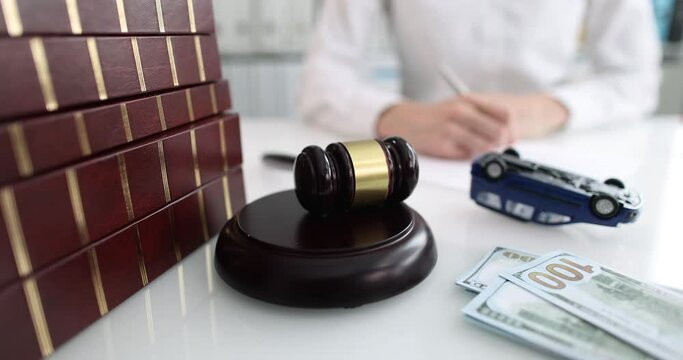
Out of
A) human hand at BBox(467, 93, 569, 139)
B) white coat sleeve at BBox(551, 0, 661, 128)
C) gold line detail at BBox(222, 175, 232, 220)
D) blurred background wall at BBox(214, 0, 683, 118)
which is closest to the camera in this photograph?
gold line detail at BBox(222, 175, 232, 220)

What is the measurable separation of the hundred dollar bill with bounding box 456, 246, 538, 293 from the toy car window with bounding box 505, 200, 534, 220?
0.08 m

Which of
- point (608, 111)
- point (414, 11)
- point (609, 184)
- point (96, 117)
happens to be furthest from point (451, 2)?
point (96, 117)

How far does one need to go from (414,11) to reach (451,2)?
8 centimetres

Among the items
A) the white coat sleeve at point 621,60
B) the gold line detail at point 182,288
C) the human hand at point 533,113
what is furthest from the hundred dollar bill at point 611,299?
the white coat sleeve at point 621,60

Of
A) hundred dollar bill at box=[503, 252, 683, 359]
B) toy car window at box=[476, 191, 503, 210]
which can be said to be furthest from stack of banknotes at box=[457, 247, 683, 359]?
toy car window at box=[476, 191, 503, 210]

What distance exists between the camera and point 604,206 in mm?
427

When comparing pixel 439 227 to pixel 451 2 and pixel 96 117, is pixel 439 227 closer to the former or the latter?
pixel 96 117

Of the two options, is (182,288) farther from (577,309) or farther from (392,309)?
(577,309)

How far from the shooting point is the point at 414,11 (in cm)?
106

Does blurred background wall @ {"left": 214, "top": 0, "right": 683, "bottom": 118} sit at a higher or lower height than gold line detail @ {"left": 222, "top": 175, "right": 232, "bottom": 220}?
higher

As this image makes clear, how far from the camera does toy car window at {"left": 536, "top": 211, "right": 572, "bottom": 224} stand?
0.45 metres

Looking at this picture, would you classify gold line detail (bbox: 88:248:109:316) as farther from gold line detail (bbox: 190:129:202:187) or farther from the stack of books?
gold line detail (bbox: 190:129:202:187)

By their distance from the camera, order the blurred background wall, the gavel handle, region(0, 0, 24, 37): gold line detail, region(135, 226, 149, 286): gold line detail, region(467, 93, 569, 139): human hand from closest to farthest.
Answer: region(0, 0, 24, 37): gold line detail
region(135, 226, 149, 286): gold line detail
the gavel handle
region(467, 93, 569, 139): human hand
the blurred background wall

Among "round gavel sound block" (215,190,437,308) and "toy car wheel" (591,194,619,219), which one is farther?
"toy car wheel" (591,194,619,219)
